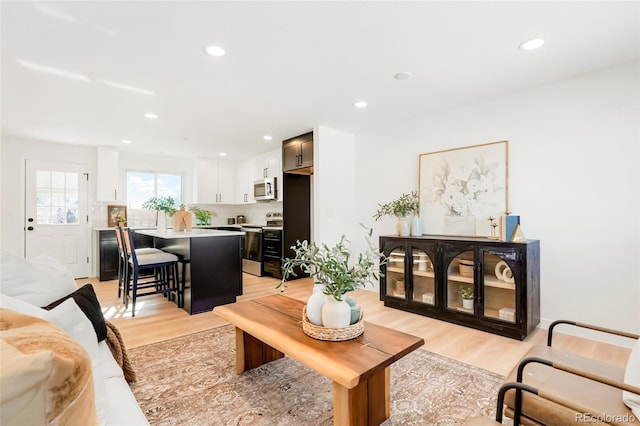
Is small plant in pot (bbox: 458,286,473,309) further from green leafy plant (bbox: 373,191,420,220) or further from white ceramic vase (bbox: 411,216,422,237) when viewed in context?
green leafy plant (bbox: 373,191,420,220)

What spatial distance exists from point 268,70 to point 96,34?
4.13 ft

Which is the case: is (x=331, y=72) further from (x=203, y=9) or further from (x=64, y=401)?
(x=64, y=401)

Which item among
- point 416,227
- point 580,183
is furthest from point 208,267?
point 580,183

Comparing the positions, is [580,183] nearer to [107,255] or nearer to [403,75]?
[403,75]

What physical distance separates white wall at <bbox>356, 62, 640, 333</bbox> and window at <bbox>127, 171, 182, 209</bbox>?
576 centimetres

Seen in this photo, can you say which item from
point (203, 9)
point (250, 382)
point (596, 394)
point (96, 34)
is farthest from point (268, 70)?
point (596, 394)

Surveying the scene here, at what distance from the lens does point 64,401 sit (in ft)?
1.49

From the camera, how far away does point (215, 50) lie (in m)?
2.42

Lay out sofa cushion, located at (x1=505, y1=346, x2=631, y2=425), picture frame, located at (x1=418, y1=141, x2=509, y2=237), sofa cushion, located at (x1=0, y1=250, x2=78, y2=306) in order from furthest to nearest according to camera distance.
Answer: picture frame, located at (x1=418, y1=141, x2=509, y2=237), sofa cushion, located at (x1=0, y1=250, x2=78, y2=306), sofa cushion, located at (x1=505, y1=346, x2=631, y2=425)

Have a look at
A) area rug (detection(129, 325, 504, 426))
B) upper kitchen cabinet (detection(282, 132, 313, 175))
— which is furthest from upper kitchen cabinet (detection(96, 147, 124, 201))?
area rug (detection(129, 325, 504, 426))

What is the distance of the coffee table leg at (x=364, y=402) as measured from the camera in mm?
1424

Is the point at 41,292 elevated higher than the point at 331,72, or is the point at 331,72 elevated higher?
the point at 331,72

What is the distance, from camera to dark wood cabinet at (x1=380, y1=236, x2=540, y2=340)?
2822 mm

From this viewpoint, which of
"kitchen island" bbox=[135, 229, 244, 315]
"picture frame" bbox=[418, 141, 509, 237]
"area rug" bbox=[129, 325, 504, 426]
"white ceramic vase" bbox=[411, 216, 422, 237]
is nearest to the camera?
"area rug" bbox=[129, 325, 504, 426]
